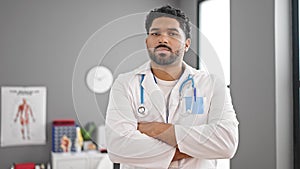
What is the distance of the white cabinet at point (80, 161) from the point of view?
3.33 m

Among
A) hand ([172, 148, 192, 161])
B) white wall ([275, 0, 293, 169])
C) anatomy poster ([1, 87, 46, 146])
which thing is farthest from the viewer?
anatomy poster ([1, 87, 46, 146])

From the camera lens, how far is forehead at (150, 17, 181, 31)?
0.95 metres

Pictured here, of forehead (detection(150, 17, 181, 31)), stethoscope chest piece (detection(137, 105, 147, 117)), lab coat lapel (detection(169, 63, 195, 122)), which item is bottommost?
stethoscope chest piece (detection(137, 105, 147, 117))

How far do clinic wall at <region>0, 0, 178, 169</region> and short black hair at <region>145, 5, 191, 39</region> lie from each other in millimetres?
2515

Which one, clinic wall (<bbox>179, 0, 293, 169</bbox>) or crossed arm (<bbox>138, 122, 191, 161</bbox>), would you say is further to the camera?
clinic wall (<bbox>179, 0, 293, 169</bbox>)

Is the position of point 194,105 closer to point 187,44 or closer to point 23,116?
point 187,44

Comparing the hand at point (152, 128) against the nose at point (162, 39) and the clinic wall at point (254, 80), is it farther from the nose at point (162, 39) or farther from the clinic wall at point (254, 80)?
the clinic wall at point (254, 80)

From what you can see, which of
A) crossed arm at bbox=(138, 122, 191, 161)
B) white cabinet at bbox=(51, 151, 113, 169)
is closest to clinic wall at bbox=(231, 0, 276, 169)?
white cabinet at bbox=(51, 151, 113, 169)

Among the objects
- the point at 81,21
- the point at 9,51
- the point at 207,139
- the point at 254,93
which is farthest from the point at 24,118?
the point at 207,139

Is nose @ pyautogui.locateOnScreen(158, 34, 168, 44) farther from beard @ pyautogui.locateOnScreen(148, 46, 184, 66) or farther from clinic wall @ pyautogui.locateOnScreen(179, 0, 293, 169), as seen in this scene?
clinic wall @ pyautogui.locateOnScreen(179, 0, 293, 169)

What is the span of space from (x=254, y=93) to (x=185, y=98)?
1.92 m

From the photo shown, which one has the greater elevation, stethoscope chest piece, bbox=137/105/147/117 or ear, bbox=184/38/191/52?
ear, bbox=184/38/191/52

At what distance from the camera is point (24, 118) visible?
3.53 meters

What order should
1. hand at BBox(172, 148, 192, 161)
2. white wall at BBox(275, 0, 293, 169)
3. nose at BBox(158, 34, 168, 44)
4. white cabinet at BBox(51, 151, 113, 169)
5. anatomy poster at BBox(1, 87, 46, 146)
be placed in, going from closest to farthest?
1. nose at BBox(158, 34, 168, 44)
2. hand at BBox(172, 148, 192, 161)
3. white wall at BBox(275, 0, 293, 169)
4. white cabinet at BBox(51, 151, 113, 169)
5. anatomy poster at BBox(1, 87, 46, 146)
